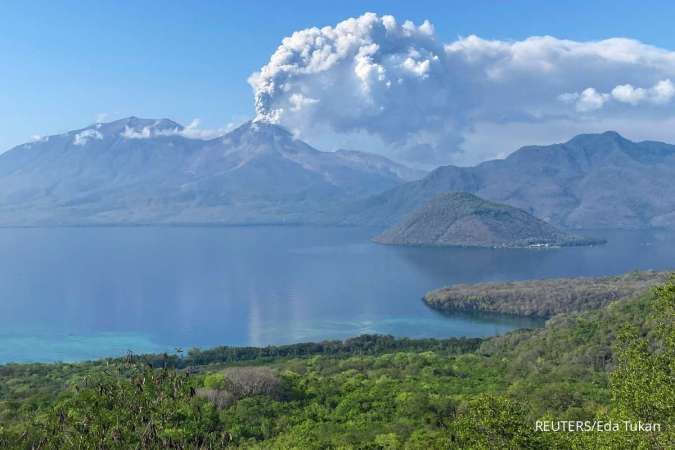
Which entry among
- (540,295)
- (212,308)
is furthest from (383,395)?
(212,308)

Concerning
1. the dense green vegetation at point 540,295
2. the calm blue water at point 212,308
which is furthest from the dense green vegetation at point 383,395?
the dense green vegetation at point 540,295

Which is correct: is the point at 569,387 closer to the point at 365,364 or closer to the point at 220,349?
the point at 365,364

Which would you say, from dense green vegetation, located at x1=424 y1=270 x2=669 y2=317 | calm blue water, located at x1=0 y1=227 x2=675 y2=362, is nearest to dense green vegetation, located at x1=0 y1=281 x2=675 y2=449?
calm blue water, located at x1=0 y1=227 x2=675 y2=362

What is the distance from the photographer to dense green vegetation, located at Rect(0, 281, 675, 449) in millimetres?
22344

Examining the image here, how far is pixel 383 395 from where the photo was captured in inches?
1945

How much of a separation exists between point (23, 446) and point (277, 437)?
15663 mm

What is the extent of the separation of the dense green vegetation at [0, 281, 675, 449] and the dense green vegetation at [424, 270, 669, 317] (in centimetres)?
3745

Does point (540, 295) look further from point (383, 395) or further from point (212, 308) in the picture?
point (383, 395)

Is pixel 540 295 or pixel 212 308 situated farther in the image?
pixel 212 308

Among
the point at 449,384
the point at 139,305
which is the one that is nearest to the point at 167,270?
the point at 139,305

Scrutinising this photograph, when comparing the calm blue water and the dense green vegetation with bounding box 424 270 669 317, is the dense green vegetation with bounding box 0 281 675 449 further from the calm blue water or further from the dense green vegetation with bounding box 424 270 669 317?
the dense green vegetation with bounding box 424 270 669 317

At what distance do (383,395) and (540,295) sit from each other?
94.6m

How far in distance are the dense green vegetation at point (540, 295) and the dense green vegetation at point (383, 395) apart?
37452 millimetres

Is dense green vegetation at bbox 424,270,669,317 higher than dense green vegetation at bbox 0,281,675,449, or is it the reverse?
dense green vegetation at bbox 0,281,675,449
